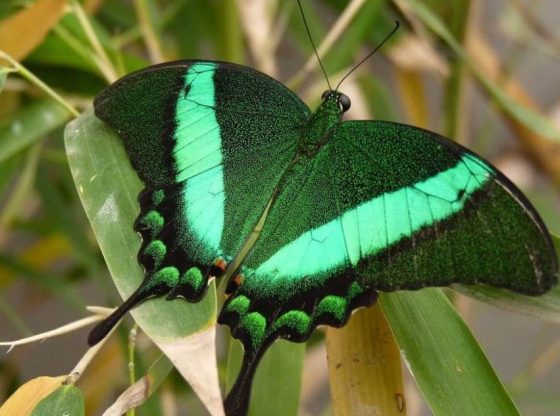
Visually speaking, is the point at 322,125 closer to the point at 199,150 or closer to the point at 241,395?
the point at 199,150

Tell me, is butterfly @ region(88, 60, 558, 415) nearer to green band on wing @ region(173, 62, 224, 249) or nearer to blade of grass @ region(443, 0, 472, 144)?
green band on wing @ region(173, 62, 224, 249)

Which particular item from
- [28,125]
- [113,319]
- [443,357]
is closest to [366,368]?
[443,357]

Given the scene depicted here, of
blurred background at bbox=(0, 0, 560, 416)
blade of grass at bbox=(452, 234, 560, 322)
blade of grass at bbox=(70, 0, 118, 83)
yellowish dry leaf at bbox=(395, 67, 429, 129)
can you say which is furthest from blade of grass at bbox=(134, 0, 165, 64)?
blade of grass at bbox=(452, 234, 560, 322)

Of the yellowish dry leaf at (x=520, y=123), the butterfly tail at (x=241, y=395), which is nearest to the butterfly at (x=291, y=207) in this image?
the butterfly tail at (x=241, y=395)

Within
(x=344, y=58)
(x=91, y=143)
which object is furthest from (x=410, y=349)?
(x=344, y=58)

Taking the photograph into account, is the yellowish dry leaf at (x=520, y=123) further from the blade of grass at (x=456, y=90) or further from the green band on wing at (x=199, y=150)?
the green band on wing at (x=199, y=150)

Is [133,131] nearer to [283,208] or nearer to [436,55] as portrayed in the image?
[283,208]
